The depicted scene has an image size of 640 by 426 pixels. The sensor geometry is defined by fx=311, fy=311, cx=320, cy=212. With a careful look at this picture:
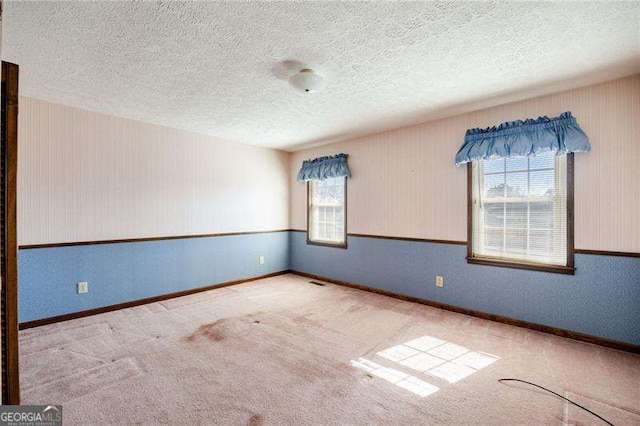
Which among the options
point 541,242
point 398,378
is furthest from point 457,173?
point 398,378

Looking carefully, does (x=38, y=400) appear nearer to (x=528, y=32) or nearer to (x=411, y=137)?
(x=528, y=32)

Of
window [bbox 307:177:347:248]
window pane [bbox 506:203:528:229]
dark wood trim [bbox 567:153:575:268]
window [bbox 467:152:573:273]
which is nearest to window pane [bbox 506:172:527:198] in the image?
window [bbox 467:152:573:273]

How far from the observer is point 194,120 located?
3.95m

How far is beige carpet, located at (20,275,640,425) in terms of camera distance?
1.91 metres

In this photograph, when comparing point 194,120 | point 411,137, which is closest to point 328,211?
point 411,137

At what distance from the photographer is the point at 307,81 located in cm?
262

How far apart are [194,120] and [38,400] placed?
3088 millimetres

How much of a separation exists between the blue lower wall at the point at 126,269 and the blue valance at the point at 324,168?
1301 millimetres

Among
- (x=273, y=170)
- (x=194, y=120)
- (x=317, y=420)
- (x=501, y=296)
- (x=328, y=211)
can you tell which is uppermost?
(x=194, y=120)

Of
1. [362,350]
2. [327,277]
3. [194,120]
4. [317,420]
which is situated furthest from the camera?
[327,277]

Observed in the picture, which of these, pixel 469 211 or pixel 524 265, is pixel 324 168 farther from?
pixel 524 265

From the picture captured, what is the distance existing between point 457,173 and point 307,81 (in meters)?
2.17

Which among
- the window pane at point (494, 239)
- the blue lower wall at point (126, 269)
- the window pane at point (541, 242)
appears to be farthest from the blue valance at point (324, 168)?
the window pane at point (541, 242)

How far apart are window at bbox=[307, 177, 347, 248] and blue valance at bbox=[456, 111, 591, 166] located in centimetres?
202
